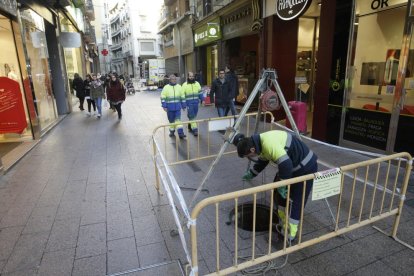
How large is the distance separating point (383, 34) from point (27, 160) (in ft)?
27.2

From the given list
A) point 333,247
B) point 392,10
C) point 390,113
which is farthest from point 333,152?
Answer: point 333,247

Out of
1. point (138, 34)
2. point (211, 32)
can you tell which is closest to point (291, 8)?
point (211, 32)

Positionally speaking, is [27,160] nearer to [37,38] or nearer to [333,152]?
[37,38]

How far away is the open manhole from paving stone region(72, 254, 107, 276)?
1.55 metres

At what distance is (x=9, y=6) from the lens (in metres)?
6.70

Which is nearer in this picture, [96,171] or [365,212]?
[365,212]

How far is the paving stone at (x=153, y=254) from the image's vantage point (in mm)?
2951

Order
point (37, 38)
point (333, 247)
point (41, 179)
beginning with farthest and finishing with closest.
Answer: point (37, 38) → point (41, 179) → point (333, 247)

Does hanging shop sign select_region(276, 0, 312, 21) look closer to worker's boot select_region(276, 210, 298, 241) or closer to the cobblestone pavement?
the cobblestone pavement

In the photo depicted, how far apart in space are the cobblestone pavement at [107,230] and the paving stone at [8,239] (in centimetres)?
1

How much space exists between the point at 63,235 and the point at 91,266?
819 millimetres

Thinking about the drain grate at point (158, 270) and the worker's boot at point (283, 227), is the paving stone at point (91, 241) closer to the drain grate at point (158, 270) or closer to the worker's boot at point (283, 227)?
the drain grate at point (158, 270)

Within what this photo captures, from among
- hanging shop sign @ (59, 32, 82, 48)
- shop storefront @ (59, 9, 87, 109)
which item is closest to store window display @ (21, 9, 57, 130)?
hanging shop sign @ (59, 32, 82, 48)

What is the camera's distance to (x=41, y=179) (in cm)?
524
